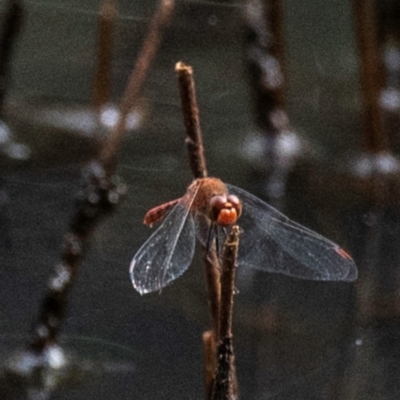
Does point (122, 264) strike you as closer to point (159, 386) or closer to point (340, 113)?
point (159, 386)

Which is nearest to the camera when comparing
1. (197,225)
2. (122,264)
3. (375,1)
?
(197,225)

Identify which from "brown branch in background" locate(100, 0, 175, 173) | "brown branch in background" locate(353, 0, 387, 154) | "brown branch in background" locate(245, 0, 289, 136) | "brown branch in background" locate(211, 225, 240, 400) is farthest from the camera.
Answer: "brown branch in background" locate(245, 0, 289, 136)

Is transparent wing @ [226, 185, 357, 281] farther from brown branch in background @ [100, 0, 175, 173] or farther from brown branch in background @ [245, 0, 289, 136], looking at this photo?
brown branch in background @ [245, 0, 289, 136]

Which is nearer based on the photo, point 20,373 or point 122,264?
point 20,373

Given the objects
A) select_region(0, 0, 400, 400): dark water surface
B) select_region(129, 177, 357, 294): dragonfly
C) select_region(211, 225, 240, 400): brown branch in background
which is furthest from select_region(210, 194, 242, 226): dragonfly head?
select_region(0, 0, 400, 400): dark water surface

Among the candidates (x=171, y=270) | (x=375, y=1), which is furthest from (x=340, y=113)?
(x=171, y=270)

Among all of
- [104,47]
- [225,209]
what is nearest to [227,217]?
[225,209]
